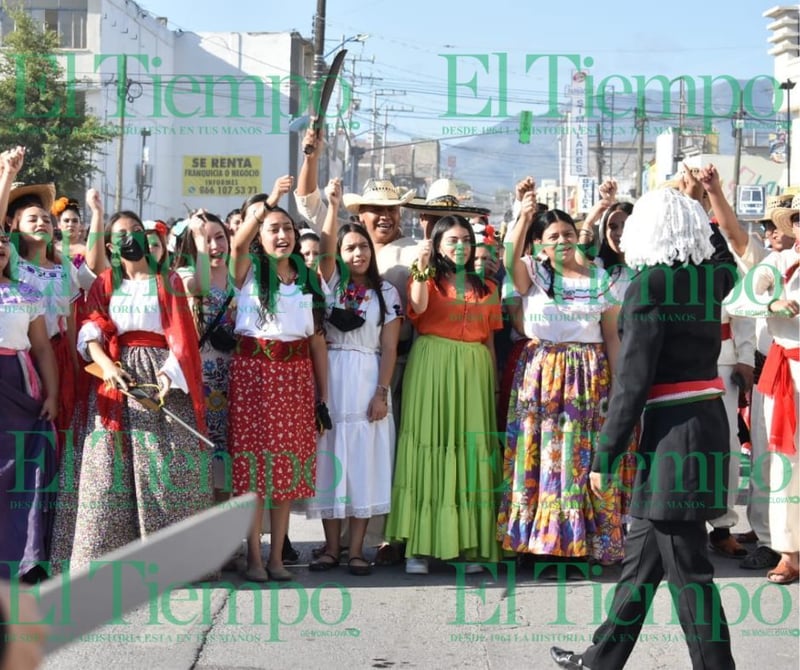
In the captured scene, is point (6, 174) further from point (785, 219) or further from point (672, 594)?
point (785, 219)

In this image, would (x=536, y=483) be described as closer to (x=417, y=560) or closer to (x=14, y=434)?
(x=417, y=560)

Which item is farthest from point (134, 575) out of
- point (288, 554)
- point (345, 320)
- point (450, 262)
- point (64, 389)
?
point (288, 554)

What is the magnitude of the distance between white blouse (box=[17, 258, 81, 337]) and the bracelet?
72.6 inches

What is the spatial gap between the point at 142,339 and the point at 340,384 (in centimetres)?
115

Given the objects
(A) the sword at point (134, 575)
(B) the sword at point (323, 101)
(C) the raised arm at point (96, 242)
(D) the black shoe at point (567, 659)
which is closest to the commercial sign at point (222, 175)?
(B) the sword at point (323, 101)

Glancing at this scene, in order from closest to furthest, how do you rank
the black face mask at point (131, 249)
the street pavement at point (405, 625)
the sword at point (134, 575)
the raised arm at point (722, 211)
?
the sword at point (134, 575), the street pavement at point (405, 625), the raised arm at point (722, 211), the black face mask at point (131, 249)

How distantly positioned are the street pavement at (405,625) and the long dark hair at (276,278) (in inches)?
56.4

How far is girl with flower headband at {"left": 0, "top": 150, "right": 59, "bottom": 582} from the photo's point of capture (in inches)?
235

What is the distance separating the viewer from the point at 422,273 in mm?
6570

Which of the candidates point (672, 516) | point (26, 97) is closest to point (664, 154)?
point (26, 97)

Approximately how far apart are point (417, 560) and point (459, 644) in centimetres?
135

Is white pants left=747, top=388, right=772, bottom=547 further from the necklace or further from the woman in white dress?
the necklace

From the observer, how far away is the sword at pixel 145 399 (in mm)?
5906

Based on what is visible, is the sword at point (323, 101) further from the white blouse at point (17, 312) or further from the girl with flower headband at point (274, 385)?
the white blouse at point (17, 312)
